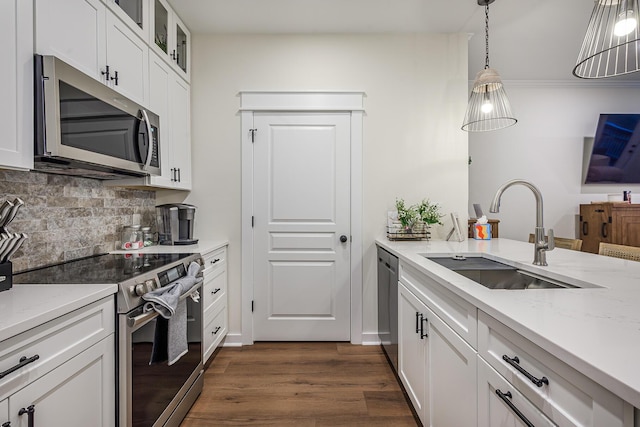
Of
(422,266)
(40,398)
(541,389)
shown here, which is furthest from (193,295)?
(541,389)

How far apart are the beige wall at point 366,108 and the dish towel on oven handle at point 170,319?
46.4 inches

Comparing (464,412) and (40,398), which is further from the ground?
(40,398)

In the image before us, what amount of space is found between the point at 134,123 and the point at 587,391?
2.16 metres

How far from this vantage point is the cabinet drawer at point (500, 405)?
0.83 m

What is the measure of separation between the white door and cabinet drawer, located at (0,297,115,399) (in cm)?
170

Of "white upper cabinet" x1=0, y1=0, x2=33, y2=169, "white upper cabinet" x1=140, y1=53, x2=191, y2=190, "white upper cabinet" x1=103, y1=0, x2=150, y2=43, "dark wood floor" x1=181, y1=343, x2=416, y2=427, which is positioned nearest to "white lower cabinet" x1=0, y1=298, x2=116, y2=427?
"white upper cabinet" x1=0, y1=0, x2=33, y2=169

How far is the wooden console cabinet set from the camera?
334 cm

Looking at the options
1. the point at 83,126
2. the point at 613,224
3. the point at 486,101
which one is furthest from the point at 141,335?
the point at 613,224

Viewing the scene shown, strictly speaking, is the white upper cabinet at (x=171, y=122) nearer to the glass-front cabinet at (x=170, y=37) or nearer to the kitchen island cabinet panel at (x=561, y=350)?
the glass-front cabinet at (x=170, y=37)

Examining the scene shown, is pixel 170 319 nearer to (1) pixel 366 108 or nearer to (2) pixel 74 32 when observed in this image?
(2) pixel 74 32

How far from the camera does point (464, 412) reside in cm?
120

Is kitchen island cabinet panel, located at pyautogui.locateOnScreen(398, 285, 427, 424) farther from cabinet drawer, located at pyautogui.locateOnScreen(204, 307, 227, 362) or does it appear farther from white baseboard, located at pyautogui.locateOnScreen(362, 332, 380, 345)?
cabinet drawer, located at pyautogui.locateOnScreen(204, 307, 227, 362)

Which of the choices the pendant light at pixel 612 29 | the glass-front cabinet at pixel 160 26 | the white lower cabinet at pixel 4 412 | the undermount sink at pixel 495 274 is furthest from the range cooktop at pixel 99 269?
the pendant light at pixel 612 29

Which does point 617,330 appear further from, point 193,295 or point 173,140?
point 173,140
